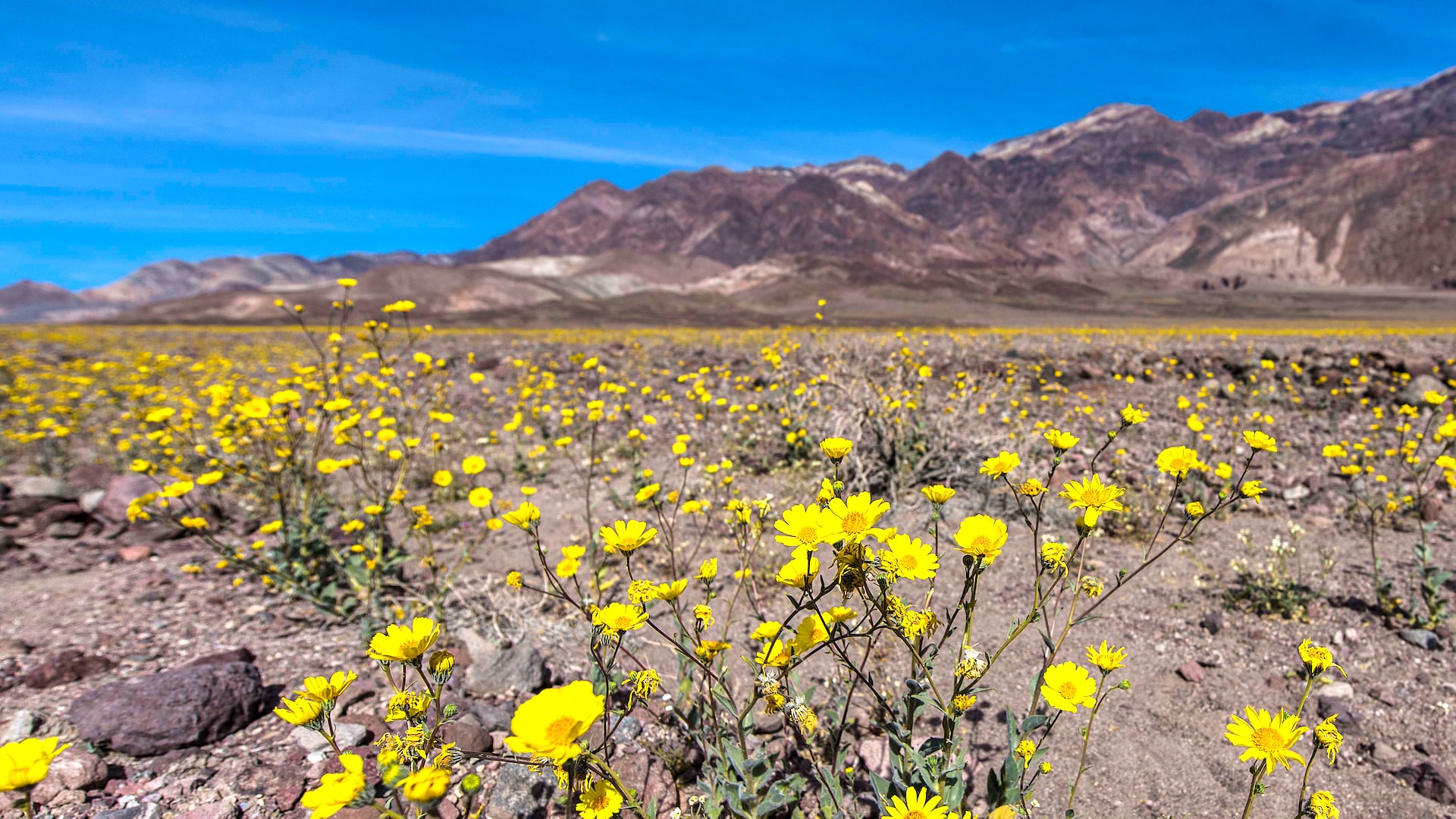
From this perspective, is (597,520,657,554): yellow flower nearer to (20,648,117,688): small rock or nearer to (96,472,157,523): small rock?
(20,648,117,688): small rock

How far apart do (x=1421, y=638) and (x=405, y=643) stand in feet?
15.1

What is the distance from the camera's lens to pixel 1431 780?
91.7 inches

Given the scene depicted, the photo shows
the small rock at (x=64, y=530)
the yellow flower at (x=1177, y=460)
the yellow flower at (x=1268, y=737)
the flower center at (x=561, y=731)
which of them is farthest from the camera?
the small rock at (x=64, y=530)

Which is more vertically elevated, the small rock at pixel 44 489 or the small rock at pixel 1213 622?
the small rock at pixel 44 489

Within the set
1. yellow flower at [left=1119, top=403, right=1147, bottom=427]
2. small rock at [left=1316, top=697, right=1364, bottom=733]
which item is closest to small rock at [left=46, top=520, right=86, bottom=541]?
yellow flower at [left=1119, top=403, right=1147, bottom=427]

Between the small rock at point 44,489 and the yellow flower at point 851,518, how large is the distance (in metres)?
6.67

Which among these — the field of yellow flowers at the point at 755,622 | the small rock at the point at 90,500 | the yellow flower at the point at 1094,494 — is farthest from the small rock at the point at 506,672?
the small rock at the point at 90,500

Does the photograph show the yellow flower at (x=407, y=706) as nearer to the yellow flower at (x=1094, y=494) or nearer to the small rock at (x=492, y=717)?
the small rock at (x=492, y=717)

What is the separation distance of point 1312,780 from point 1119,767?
2.28 ft

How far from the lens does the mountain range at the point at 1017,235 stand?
231ft

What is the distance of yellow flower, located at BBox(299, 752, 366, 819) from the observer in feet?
4.20

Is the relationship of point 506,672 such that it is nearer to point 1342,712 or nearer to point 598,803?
point 598,803

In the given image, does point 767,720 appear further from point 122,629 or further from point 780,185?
point 780,185

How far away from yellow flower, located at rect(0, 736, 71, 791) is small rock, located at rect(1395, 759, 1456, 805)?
418cm
